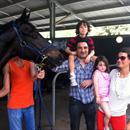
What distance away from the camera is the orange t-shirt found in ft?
11.3

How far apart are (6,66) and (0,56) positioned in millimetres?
147

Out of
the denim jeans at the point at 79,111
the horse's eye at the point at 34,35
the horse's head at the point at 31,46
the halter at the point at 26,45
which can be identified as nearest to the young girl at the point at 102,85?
the denim jeans at the point at 79,111

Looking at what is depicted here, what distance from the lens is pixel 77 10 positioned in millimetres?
8242

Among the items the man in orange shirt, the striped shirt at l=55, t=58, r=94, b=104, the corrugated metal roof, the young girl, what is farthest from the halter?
the corrugated metal roof

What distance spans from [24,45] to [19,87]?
45 cm

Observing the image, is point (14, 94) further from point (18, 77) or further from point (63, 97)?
point (63, 97)

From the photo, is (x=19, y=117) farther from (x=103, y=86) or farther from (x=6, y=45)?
(x=103, y=86)

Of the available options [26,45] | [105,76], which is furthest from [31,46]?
[105,76]

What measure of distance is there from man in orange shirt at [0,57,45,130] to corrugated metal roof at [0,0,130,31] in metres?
4.12

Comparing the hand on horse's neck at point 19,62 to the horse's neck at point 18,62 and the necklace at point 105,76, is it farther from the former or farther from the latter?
the necklace at point 105,76

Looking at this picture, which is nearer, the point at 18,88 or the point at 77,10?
the point at 18,88

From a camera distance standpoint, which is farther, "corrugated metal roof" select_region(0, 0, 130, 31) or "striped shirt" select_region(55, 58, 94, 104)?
"corrugated metal roof" select_region(0, 0, 130, 31)

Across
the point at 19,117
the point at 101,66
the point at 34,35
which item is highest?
the point at 34,35

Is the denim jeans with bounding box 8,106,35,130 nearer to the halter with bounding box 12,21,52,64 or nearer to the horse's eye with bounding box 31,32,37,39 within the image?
the halter with bounding box 12,21,52,64
